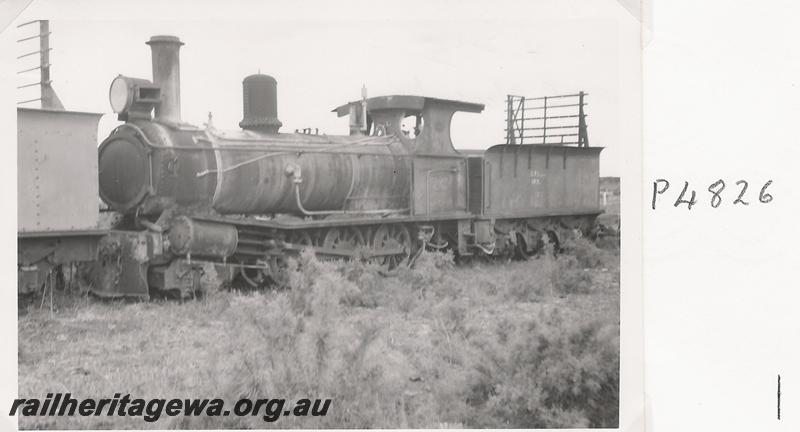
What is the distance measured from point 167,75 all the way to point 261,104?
43.5 inches

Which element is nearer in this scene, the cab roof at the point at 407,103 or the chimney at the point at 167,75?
the chimney at the point at 167,75

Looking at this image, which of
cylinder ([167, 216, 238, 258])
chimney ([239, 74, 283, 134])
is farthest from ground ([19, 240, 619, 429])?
chimney ([239, 74, 283, 134])

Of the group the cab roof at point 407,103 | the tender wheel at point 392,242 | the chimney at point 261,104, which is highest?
the cab roof at point 407,103

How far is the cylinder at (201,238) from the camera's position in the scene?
7367mm

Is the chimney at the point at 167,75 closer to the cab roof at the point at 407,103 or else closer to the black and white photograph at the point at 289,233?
the black and white photograph at the point at 289,233

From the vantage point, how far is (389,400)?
5141 millimetres

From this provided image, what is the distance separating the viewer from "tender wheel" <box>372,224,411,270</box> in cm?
918

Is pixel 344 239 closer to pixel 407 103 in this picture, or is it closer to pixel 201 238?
pixel 407 103

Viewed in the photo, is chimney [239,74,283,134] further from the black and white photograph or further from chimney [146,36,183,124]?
chimney [146,36,183,124]

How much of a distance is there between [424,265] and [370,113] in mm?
2462

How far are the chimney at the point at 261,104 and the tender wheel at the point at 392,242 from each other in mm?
1841
